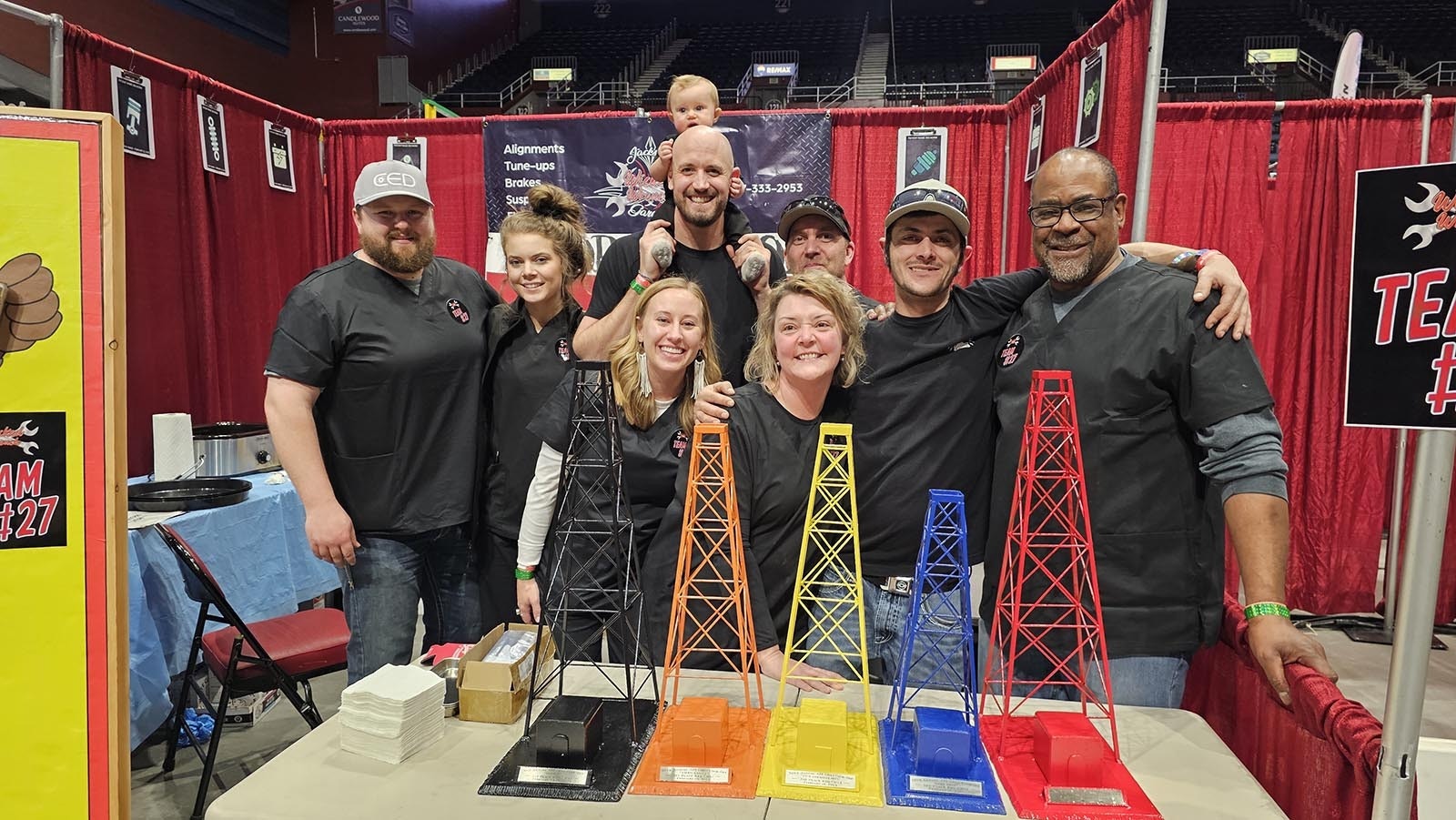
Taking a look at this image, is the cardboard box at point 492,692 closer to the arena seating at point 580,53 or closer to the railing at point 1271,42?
the arena seating at point 580,53

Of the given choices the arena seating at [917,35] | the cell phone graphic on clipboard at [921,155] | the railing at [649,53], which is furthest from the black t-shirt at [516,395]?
the railing at [649,53]

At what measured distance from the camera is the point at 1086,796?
1.14 m

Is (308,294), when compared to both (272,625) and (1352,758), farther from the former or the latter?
(1352,758)

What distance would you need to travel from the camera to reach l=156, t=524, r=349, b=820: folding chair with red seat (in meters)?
2.46

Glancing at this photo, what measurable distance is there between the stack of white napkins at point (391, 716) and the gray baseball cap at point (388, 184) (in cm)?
129

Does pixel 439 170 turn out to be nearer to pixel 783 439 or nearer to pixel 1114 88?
pixel 1114 88

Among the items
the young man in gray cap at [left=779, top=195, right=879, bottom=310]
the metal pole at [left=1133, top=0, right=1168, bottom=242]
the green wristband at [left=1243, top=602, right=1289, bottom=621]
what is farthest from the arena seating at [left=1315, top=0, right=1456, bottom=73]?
the green wristband at [left=1243, top=602, right=1289, bottom=621]

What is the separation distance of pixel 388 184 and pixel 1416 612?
7.46 ft

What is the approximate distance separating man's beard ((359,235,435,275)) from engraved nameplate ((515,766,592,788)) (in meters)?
1.42

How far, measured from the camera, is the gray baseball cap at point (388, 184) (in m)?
2.08

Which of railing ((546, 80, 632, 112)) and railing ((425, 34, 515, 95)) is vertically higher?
railing ((425, 34, 515, 95))

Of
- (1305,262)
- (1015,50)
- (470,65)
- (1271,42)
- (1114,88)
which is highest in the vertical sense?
(1015,50)

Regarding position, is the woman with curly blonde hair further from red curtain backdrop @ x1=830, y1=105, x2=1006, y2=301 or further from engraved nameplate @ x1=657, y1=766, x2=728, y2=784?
red curtain backdrop @ x1=830, y1=105, x2=1006, y2=301

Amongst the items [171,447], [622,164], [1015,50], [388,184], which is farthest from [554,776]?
[1015,50]
